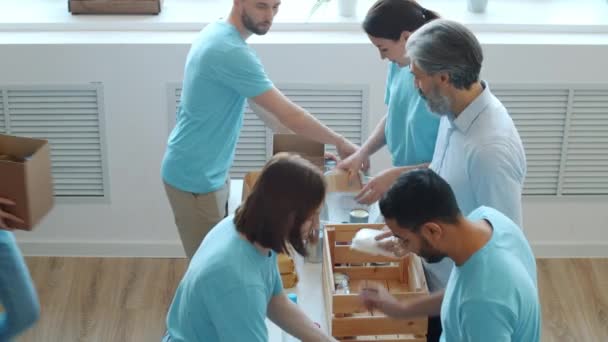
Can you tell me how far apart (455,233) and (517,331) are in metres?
0.25

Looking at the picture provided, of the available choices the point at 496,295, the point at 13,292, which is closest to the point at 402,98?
the point at 496,295

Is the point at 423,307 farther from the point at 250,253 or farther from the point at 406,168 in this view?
the point at 406,168

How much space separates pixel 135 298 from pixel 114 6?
1.40 meters

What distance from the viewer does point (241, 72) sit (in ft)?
8.97

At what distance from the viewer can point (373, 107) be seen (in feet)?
12.9

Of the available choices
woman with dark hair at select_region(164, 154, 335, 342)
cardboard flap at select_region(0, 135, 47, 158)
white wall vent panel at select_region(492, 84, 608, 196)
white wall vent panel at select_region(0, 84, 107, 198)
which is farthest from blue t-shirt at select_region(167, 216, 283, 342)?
white wall vent panel at select_region(492, 84, 608, 196)

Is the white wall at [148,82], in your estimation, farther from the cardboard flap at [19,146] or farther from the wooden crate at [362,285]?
the wooden crate at [362,285]

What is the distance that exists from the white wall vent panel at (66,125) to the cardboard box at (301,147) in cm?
121

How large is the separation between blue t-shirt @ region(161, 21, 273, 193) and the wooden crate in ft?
1.85

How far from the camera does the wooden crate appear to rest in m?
2.20

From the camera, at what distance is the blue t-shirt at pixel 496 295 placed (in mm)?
1762

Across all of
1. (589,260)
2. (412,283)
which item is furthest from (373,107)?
(412,283)

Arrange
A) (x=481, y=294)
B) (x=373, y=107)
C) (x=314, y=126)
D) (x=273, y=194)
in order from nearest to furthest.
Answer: (x=481, y=294) < (x=273, y=194) < (x=314, y=126) < (x=373, y=107)

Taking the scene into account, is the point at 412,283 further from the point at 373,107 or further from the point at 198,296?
the point at 373,107
